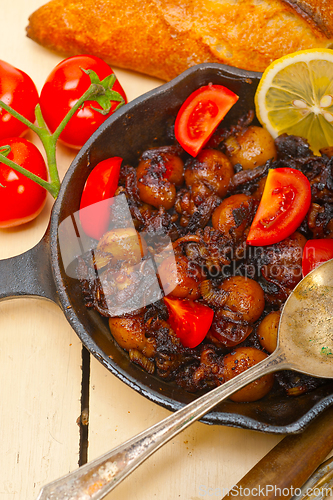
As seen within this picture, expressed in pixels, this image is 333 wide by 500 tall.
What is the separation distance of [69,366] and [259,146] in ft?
4.16

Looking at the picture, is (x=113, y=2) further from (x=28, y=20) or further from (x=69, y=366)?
(x=69, y=366)

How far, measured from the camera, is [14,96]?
6.72ft

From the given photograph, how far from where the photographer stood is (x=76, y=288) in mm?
1643

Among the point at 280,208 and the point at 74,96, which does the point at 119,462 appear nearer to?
the point at 280,208

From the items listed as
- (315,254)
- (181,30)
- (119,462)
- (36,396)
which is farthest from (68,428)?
(181,30)

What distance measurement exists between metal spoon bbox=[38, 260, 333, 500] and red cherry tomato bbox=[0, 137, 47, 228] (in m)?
1.13

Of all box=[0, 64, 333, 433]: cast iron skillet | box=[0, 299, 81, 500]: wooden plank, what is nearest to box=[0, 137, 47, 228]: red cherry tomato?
box=[0, 64, 333, 433]: cast iron skillet

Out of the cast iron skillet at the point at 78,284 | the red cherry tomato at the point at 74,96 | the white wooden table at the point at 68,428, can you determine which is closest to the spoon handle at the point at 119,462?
the cast iron skillet at the point at 78,284

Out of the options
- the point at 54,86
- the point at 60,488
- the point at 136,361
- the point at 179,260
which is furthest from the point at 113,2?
the point at 60,488

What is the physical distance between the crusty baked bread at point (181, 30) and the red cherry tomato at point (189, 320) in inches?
49.0

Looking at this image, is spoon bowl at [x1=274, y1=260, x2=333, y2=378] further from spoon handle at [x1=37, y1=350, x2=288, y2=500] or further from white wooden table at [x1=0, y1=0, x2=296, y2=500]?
white wooden table at [x1=0, y1=0, x2=296, y2=500]

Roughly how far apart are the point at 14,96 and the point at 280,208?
1.35m

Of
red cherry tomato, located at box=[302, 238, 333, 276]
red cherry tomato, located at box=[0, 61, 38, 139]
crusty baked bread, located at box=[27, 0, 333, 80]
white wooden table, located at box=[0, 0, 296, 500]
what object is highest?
crusty baked bread, located at box=[27, 0, 333, 80]

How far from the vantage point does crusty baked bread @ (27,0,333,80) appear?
6.59ft
